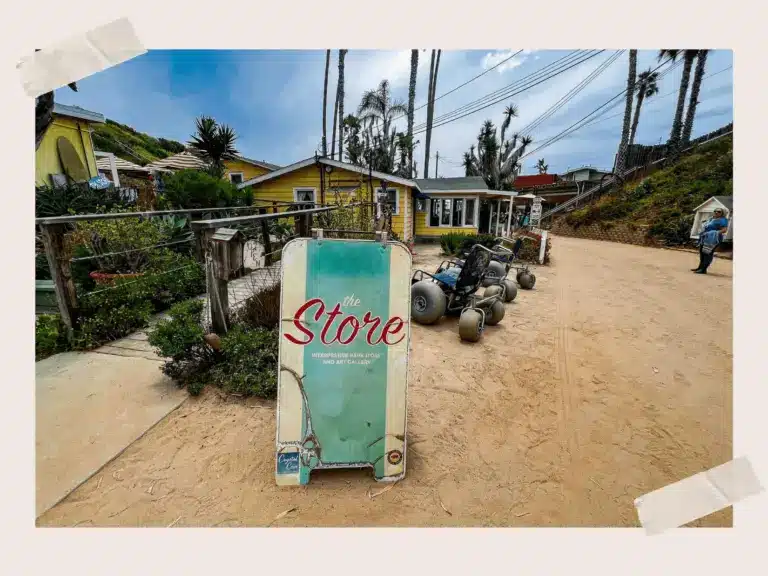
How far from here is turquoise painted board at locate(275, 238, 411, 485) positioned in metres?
1.66

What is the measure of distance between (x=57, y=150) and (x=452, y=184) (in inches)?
524

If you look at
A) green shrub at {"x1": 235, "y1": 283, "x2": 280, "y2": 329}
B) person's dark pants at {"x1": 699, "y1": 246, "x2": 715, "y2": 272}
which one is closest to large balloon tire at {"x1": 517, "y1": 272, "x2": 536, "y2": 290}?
person's dark pants at {"x1": 699, "y1": 246, "x2": 715, "y2": 272}

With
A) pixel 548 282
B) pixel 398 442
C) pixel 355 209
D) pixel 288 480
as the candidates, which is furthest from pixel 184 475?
pixel 548 282

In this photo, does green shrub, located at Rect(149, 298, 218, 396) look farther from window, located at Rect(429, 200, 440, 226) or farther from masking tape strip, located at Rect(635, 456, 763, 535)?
window, located at Rect(429, 200, 440, 226)

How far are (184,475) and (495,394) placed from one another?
2369mm

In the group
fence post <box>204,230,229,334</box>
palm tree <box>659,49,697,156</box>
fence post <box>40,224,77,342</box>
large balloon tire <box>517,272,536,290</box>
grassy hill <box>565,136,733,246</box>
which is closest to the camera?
palm tree <box>659,49,697,156</box>

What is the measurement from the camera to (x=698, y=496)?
162cm

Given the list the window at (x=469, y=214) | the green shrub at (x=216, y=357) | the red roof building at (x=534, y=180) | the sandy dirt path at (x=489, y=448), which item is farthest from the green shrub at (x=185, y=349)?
the red roof building at (x=534, y=180)

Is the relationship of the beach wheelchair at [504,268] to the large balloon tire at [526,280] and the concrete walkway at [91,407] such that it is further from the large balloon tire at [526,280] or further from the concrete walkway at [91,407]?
the concrete walkway at [91,407]

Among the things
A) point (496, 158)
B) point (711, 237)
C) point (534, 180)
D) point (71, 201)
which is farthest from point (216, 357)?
point (534, 180)

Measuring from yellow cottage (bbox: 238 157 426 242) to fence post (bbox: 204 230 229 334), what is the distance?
9.83 m

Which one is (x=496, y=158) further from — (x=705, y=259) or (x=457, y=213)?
(x=705, y=259)

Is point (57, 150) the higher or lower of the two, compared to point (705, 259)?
higher

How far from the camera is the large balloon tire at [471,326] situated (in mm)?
3998
